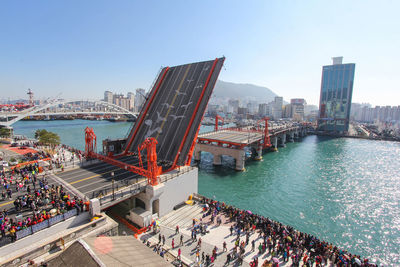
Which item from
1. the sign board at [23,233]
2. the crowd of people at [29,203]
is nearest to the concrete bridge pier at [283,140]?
the crowd of people at [29,203]

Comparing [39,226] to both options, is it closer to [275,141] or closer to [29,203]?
[29,203]

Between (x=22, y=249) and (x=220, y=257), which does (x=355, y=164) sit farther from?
(x=22, y=249)

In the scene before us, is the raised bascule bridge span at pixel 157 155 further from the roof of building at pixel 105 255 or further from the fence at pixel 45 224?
the roof of building at pixel 105 255

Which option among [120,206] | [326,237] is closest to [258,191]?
[326,237]

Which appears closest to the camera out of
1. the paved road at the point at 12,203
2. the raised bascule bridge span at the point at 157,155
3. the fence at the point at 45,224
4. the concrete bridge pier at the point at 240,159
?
the fence at the point at 45,224

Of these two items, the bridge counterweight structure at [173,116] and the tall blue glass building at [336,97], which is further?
the tall blue glass building at [336,97]

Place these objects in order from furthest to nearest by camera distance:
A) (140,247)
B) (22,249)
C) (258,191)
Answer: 1. (258,191)
2. (22,249)
3. (140,247)

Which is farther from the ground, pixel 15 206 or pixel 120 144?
pixel 120 144

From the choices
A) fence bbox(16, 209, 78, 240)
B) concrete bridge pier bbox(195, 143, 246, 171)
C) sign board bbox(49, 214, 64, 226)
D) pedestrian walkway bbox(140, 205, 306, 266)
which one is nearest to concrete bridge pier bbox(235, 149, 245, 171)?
concrete bridge pier bbox(195, 143, 246, 171)
